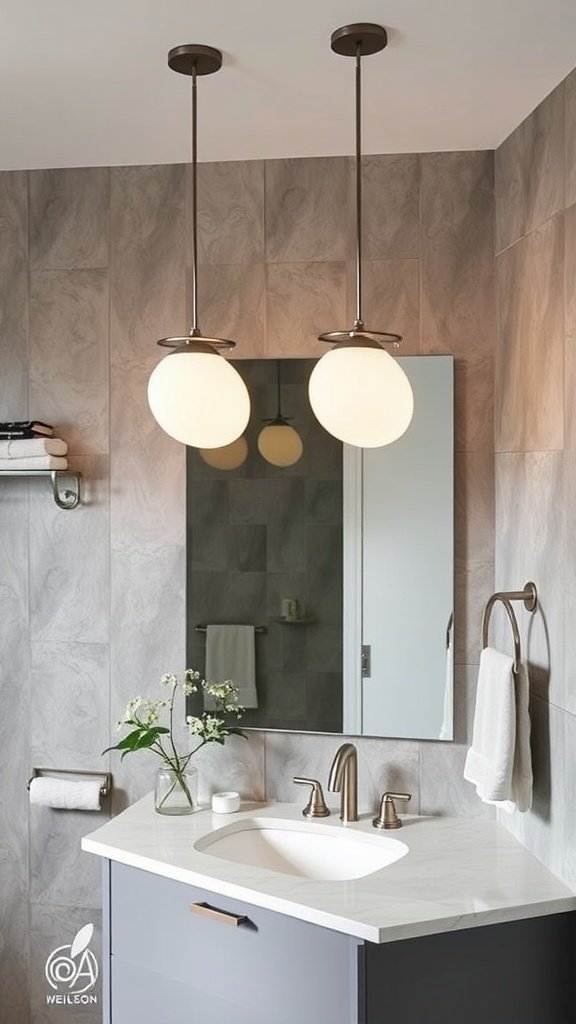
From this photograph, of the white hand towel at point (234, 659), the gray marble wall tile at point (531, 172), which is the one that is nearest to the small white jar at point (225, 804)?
the white hand towel at point (234, 659)

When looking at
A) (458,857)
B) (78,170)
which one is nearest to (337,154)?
(78,170)

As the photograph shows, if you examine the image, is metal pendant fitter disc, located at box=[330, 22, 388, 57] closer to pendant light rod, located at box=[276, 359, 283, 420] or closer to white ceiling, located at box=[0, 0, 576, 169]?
white ceiling, located at box=[0, 0, 576, 169]

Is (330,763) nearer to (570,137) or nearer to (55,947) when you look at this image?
(55,947)

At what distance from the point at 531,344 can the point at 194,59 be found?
95cm

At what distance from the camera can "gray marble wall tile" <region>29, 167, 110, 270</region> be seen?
113 inches

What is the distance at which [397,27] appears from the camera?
200 centimetres

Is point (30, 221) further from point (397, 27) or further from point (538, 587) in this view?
point (538, 587)

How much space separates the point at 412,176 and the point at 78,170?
906 millimetres

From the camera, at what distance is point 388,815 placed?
2.59 meters

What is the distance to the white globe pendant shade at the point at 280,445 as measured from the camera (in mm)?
2766

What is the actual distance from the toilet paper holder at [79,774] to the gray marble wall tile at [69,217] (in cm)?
138

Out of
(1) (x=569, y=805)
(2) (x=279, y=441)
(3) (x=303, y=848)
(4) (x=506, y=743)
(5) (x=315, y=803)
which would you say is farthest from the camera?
(2) (x=279, y=441)

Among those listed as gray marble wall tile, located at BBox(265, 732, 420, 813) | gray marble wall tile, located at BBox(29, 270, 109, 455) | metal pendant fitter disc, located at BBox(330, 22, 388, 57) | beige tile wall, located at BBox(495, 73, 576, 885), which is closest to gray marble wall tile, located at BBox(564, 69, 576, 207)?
beige tile wall, located at BBox(495, 73, 576, 885)

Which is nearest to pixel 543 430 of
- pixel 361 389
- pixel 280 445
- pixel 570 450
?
pixel 570 450
